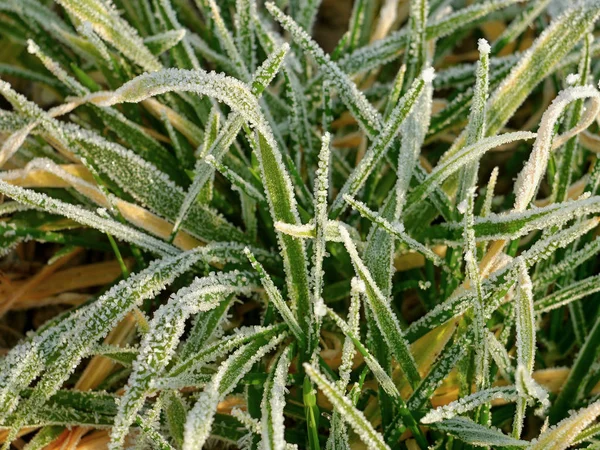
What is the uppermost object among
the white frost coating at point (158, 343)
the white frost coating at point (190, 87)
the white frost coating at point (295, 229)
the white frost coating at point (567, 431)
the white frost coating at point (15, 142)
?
the white frost coating at point (15, 142)

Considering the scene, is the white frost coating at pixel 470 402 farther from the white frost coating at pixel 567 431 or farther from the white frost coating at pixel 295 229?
the white frost coating at pixel 295 229

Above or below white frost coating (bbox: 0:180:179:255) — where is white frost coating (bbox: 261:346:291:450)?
below

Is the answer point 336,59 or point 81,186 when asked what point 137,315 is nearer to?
point 81,186

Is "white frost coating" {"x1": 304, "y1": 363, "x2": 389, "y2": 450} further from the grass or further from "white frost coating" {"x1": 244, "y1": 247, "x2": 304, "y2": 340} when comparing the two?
"white frost coating" {"x1": 244, "y1": 247, "x2": 304, "y2": 340}

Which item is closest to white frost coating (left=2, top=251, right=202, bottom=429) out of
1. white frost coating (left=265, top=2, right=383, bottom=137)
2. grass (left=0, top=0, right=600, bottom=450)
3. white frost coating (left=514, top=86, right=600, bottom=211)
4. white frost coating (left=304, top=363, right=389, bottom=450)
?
grass (left=0, top=0, right=600, bottom=450)

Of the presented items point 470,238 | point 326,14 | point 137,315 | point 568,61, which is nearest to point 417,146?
point 470,238

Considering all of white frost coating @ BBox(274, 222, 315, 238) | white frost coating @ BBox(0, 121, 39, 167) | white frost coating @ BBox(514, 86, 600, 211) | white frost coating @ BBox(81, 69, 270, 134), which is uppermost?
white frost coating @ BBox(0, 121, 39, 167)

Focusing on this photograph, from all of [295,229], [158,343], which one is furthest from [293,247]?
[158,343]

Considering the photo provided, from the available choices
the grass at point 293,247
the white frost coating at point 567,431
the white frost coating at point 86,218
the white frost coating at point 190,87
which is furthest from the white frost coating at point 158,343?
the white frost coating at point 567,431
